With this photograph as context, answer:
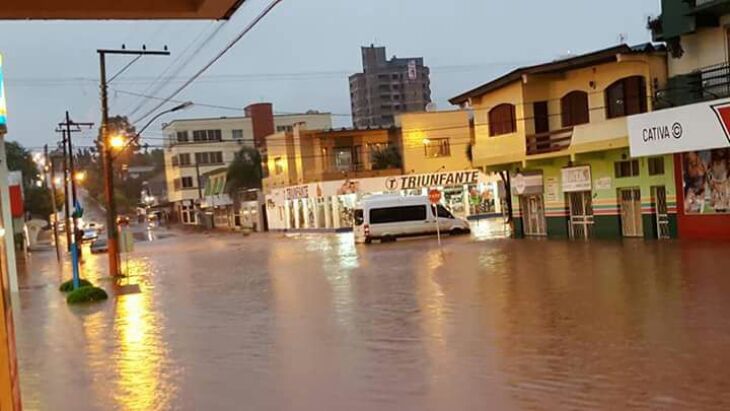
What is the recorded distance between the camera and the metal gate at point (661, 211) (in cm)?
2895

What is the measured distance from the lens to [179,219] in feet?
371

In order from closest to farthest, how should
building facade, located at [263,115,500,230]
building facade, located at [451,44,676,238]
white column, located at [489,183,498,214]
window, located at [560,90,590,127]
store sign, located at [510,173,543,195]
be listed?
building facade, located at [451,44,676,238]
window, located at [560,90,590,127]
store sign, located at [510,173,543,195]
building facade, located at [263,115,500,230]
white column, located at [489,183,498,214]

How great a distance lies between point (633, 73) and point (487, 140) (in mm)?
8949

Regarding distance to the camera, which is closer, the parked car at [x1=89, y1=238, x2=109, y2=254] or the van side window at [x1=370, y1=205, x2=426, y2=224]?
the van side window at [x1=370, y1=205, x2=426, y2=224]

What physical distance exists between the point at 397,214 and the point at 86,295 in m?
21.4

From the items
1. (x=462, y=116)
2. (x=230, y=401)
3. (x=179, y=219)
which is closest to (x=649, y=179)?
(x=230, y=401)

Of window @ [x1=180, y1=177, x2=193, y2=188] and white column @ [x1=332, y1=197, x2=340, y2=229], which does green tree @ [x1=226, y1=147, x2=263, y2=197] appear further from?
white column @ [x1=332, y1=197, x2=340, y2=229]

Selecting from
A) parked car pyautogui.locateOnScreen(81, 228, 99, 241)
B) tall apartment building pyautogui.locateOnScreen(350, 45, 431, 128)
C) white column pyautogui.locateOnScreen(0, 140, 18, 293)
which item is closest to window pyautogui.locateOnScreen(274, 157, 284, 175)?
tall apartment building pyautogui.locateOnScreen(350, 45, 431, 128)

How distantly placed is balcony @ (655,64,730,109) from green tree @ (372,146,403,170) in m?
34.0

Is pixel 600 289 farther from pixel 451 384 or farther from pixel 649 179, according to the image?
pixel 649 179

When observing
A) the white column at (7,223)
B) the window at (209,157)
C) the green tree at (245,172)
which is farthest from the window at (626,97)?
the window at (209,157)

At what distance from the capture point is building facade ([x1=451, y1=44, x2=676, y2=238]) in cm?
2978

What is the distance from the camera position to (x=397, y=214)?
135 feet

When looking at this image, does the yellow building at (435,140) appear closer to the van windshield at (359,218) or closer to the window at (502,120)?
the van windshield at (359,218)
